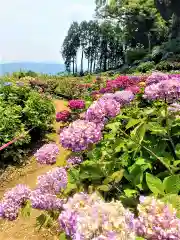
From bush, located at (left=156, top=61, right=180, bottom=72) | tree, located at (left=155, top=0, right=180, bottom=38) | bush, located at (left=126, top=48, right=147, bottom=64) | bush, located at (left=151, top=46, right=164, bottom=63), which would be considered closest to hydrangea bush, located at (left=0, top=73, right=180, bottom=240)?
bush, located at (left=156, top=61, right=180, bottom=72)

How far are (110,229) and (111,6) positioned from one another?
48.5m

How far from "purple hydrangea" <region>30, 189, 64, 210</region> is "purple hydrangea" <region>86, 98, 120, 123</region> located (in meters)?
0.73

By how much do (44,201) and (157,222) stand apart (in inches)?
33.7

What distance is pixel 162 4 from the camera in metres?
38.1

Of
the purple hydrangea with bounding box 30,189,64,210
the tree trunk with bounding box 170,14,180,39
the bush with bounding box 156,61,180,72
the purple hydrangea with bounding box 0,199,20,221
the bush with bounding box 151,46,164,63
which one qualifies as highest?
the tree trunk with bounding box 170,14,180,39

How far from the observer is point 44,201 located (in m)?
1.93

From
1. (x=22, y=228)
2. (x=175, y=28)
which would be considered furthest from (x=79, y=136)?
(x=175, y=28)

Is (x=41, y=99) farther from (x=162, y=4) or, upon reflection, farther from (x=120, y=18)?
(x=120, y=18)

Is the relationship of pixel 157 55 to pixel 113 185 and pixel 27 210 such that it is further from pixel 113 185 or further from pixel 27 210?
pixel 27 210

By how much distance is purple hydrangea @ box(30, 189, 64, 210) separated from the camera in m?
1.94

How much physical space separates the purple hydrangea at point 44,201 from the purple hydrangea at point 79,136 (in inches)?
15.8

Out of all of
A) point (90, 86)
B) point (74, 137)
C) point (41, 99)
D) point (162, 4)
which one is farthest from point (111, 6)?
point (74, 137)

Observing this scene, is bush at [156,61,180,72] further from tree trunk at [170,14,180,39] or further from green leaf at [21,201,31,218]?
green leaf at [21,201,31,218]

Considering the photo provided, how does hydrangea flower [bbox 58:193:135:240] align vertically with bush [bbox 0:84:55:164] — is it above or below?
above
